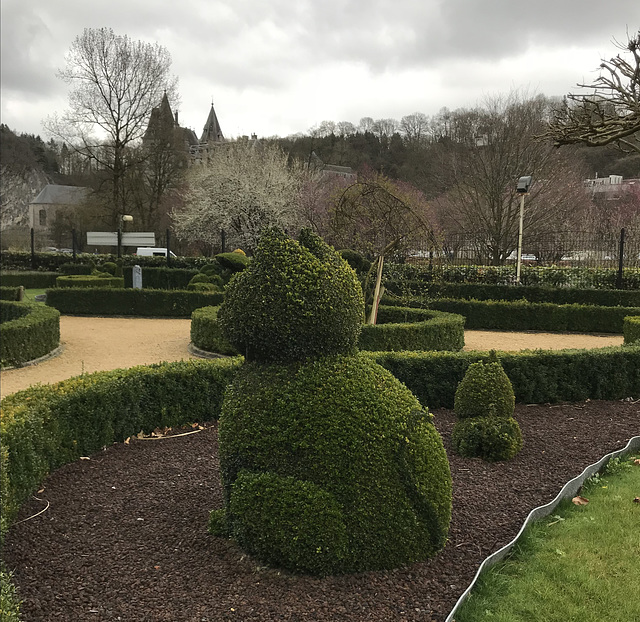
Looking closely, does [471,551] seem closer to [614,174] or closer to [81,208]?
[614,174]

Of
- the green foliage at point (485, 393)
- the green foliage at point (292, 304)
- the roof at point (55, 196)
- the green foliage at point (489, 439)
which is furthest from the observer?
the roof at point (55, 196)

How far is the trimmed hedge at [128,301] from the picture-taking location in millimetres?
Answer: 17047

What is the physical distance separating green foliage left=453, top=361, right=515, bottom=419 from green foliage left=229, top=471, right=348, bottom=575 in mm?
2609

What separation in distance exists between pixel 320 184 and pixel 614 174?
18.5 metres

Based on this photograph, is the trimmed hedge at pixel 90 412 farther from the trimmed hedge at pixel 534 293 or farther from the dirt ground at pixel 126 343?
the trimmed hedge at pixel 534 293

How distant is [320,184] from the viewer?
3841cm

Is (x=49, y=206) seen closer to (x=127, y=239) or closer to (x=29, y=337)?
(x=127, y=239)

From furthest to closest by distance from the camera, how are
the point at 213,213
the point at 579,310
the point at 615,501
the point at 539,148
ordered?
the point at 213,213 → the point at 539,148 → the point at 579,310 → the point at 615,501

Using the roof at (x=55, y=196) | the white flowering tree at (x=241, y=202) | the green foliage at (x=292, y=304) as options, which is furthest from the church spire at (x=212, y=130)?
the green foliage at (x=292, y=304)

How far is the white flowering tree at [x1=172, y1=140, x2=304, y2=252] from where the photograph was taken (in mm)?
30438

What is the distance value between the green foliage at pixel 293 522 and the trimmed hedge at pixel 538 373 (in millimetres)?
3813

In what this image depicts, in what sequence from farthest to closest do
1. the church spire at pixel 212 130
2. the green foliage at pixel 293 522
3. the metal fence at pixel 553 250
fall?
the church spire at pixel 212 130 < the metal fence at pixel 553 250 < the green foliage at pixel 293 522

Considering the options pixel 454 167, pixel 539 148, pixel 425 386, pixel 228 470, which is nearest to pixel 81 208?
pixel 454 167

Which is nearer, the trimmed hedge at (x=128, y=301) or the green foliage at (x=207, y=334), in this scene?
the green foliage at (x=207, y=334)
